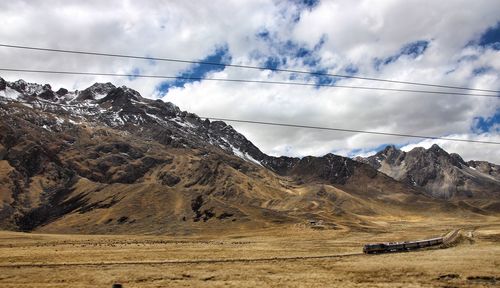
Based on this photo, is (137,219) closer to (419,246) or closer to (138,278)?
(419,246)

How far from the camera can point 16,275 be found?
41.3 meters

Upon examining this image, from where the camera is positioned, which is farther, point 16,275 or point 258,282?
point 16,275

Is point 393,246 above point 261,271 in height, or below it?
above

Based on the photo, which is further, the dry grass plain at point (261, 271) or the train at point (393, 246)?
the train at point (393, 246)

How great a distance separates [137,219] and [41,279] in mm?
105937

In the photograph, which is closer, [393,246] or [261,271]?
[261,271]

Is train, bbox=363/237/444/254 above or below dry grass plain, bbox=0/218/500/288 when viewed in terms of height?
above

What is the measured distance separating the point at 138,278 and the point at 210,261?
1361 cm

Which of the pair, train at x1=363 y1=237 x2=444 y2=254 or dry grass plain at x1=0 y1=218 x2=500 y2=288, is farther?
train at x1=363 y1=237 x2=444 y2=254

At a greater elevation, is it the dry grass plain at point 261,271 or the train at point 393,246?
the train at point 393,246

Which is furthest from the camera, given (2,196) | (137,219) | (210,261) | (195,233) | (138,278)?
(2,196)

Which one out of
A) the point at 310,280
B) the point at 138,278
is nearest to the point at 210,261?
the point at 138,278

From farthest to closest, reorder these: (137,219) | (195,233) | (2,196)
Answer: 1. (2,196)
2. (137,219)
3. (195,233)

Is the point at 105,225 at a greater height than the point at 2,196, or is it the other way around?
the point at 2,196
